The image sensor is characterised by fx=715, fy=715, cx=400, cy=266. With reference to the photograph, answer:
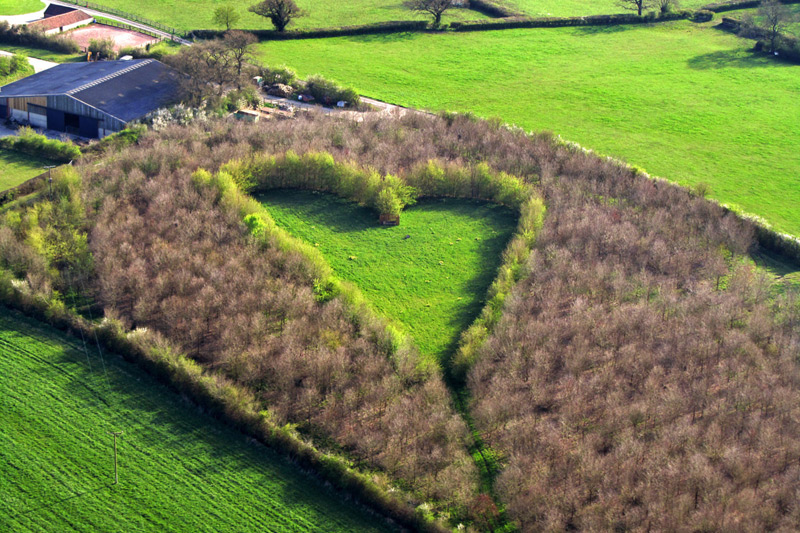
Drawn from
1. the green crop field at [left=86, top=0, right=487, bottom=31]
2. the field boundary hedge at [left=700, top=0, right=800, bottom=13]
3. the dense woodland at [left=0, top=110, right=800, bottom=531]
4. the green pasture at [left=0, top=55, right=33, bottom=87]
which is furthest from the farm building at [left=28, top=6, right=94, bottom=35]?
the field boundary hedge at [left=700, top=0, right=800, bottom=13]

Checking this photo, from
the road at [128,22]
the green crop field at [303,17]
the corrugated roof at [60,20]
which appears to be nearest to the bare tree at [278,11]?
the green crop field at [303,17]

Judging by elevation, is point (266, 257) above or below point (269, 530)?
above

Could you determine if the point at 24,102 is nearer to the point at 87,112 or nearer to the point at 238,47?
the point at 87,112

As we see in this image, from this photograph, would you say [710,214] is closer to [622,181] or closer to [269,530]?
[622,181]

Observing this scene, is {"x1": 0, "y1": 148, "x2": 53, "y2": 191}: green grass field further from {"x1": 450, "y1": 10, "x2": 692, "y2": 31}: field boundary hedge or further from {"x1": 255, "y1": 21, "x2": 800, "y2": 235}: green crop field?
{"x1": 450, "y1": 10, "x2": 692, "y2": 31}: field boundary hedge

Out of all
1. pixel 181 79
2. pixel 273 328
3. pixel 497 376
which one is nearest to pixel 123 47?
pixel 181 79

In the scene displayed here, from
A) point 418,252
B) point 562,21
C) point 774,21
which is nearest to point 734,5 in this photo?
point 774,21
